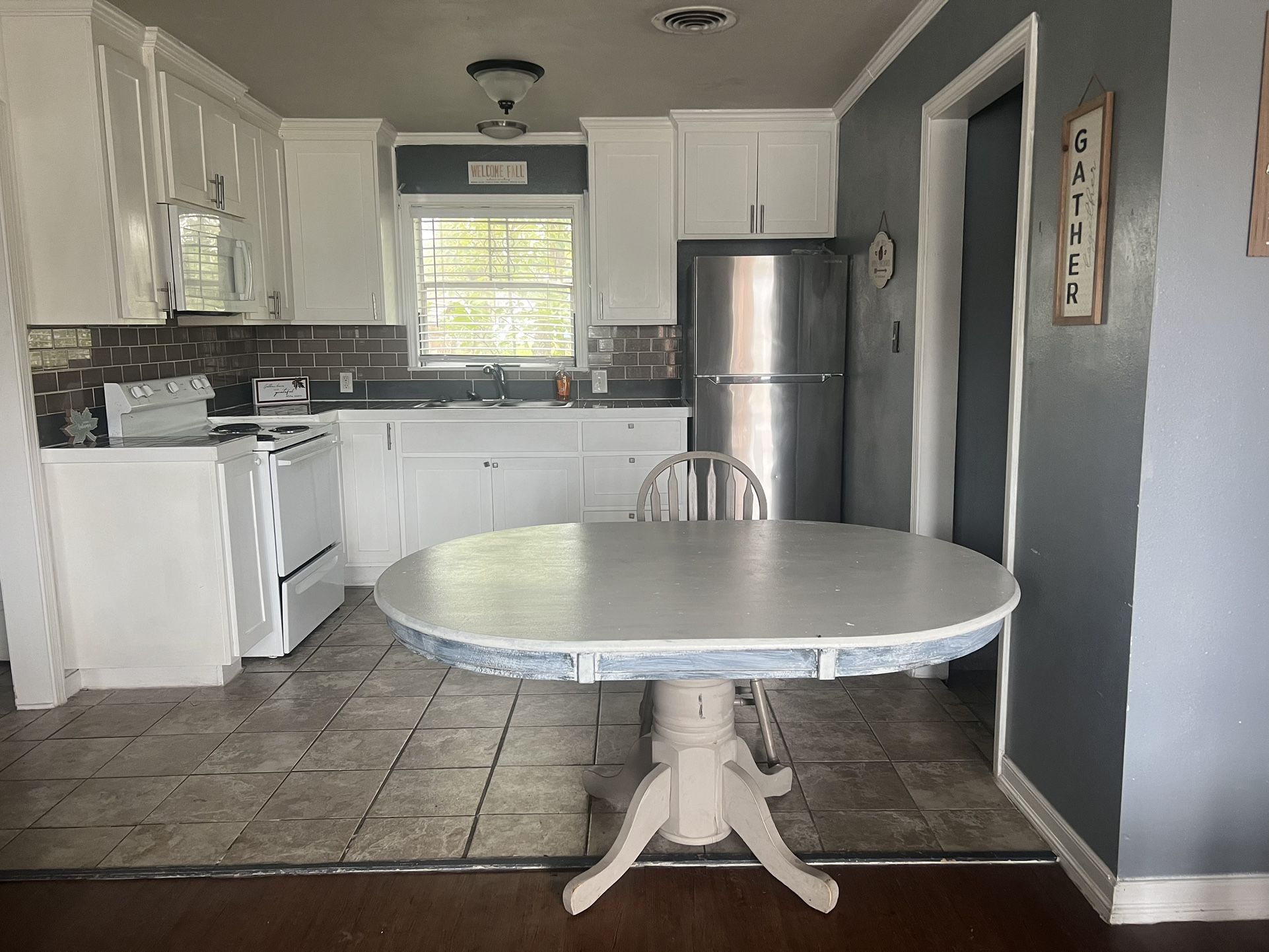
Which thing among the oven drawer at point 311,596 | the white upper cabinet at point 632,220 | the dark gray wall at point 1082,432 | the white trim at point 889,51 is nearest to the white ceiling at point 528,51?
the white trim at point 889,51

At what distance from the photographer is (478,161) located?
16.6ft

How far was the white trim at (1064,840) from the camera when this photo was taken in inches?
80.5

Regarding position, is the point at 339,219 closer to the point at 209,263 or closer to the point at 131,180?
the point at 209,263

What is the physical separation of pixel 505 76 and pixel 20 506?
241 cm

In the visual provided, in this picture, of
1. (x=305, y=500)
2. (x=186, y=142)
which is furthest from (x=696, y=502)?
(x=186, y=142)

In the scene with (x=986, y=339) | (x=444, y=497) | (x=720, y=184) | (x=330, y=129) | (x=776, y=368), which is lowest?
(x=444, y=497)

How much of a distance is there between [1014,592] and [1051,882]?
75 cm

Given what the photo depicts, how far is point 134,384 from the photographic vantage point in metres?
3.70

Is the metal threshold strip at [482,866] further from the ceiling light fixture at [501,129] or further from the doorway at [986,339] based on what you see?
the ceiling light fixture at [501,129]

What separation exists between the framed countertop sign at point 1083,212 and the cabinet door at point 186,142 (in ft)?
10.5

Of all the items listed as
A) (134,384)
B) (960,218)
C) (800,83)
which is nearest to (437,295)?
(134,384)

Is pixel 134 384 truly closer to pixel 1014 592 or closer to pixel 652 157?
pixel 652 157

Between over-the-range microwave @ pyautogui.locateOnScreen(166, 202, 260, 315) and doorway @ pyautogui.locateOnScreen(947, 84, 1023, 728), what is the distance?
3011 millimetres

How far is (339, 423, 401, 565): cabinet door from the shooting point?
15.4 feet
